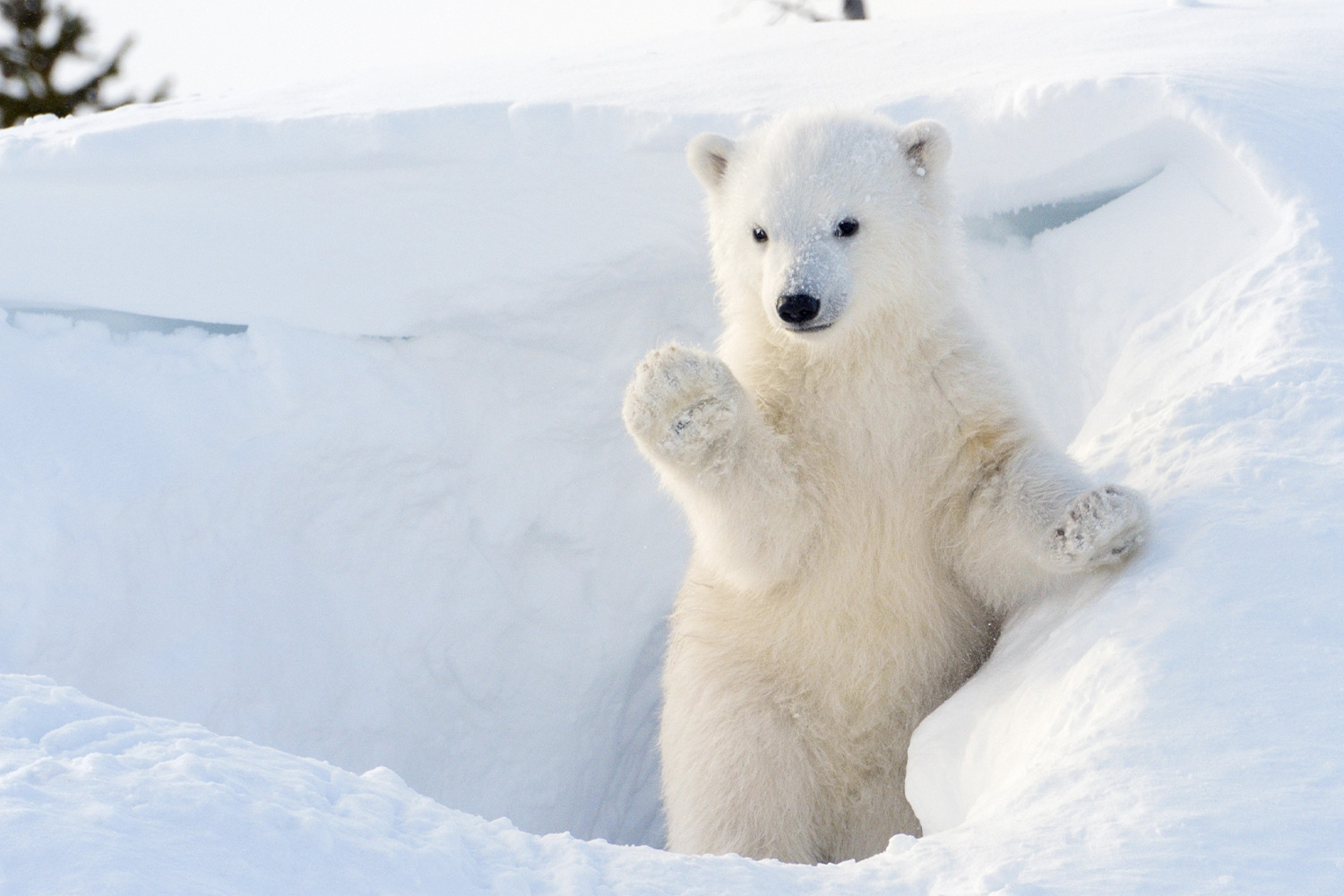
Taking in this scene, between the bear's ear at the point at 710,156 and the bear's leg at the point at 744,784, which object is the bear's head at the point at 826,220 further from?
the bear's leg at the point at 744,784

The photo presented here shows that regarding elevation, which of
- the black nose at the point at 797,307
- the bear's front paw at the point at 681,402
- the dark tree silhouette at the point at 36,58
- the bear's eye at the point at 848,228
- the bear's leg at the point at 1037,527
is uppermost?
the bear's eye at the point at 848,228

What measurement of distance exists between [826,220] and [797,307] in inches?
11.1

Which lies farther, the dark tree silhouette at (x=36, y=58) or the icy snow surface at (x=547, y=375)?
the dark tree silhouette at (x=36, y=58)

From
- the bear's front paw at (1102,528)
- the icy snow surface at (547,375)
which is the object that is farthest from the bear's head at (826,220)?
the bear's front paw at (1102,528)

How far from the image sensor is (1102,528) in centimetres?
230

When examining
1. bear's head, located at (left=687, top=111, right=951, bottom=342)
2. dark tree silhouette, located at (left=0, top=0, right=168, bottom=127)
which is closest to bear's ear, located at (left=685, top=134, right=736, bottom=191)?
bear's head, located at (left=687, top=111, right=951, bottom=342)

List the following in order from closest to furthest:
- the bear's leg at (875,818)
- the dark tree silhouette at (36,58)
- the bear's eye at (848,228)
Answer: the bear's eye at (848,228) < the bear's leg at (875,818) < the dark tree silhouette at (36,58)

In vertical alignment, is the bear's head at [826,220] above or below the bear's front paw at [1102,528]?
above

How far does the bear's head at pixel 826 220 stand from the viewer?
2508 millimetres

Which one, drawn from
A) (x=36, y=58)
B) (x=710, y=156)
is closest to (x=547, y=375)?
(x=710, y=156)

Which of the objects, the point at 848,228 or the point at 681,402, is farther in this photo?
the point at 848,228

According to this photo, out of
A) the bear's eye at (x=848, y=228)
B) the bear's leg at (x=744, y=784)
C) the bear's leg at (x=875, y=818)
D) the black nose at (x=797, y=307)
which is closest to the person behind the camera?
the black nose at (x=797, y=307)

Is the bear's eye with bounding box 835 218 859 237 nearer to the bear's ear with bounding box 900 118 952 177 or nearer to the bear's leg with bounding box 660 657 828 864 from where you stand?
the bear's ear with bounding box 900 118 952 177

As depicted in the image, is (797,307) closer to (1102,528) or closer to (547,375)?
(1102,528)
